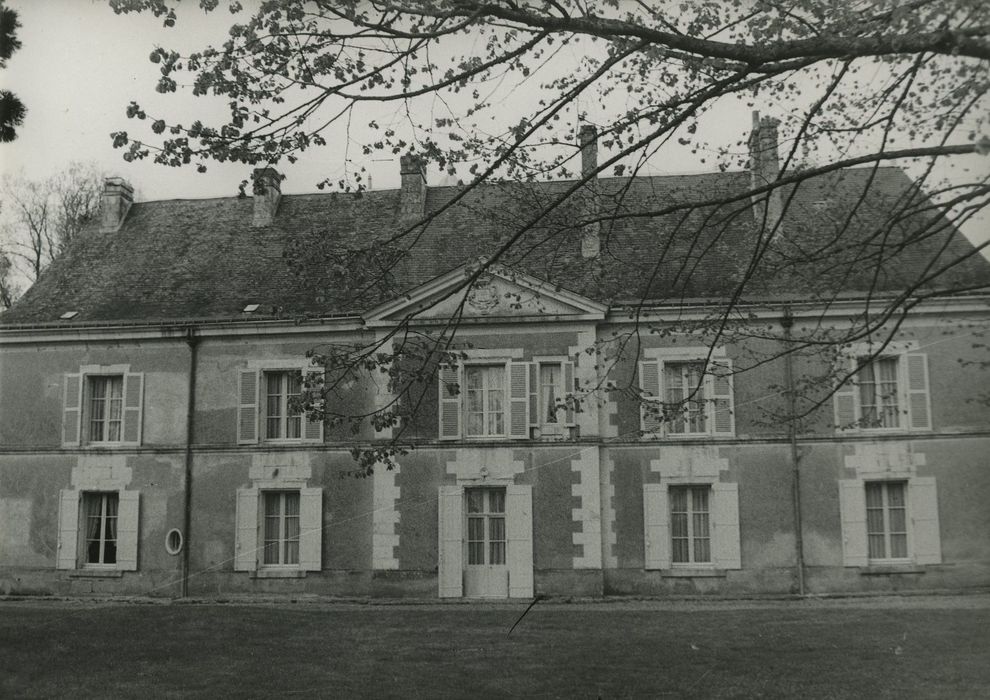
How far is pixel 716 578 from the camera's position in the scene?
16547 mm

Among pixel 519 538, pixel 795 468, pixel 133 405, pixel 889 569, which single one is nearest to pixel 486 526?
pixel 519 538

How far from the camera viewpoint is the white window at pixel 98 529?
→ 58.7ft

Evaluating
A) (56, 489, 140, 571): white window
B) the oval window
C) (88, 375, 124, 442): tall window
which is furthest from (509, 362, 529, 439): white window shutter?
(88, 375, 124, 442): tall window

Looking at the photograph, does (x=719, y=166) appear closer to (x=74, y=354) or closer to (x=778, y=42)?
(x=778, y=42)

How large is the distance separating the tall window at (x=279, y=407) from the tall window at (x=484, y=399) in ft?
11.1

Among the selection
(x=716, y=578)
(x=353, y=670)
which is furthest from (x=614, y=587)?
(x=353, y=670)

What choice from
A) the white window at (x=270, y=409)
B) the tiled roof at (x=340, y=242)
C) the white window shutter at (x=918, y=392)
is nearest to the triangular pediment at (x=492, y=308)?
the tiled roof at (x=340, y=242)

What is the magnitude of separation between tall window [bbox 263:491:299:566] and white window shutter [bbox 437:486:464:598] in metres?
2.93

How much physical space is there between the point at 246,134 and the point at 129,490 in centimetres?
1277

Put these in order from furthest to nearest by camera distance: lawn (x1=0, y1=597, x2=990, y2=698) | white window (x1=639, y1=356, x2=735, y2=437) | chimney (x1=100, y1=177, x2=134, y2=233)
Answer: chimney (x1=100, y1=177, x2=134, y2=233) < white window (x1=639, y1=356, x2=735, y2=437) < lawn (x1=0, y1=597, x2=990, y2=698)

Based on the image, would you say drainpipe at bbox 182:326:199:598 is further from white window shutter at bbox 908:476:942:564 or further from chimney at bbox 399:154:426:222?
white window shutter at bbox 908:476:942:564

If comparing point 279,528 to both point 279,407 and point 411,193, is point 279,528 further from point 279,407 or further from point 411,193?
point 411,193

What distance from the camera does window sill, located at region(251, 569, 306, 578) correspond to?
17.3 metres

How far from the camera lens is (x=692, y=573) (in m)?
16.6
